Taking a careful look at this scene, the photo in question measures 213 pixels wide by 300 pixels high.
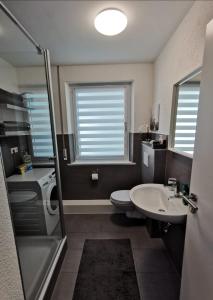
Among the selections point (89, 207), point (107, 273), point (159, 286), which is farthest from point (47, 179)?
point (159, 286)

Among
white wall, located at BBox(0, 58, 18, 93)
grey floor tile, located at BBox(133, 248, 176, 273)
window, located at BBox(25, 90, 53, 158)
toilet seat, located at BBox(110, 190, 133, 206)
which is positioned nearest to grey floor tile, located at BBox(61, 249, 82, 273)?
grey floor tile, located at BBox(133, 248, 176, 273)

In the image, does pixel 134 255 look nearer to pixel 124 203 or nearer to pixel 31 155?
pixel 124 203

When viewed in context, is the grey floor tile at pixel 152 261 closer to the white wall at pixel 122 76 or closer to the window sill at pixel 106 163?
the window sill at pixel 106 163

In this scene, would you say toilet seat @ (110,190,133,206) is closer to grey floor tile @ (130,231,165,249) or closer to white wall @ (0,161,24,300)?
grey floor tile @ (130,231,165,249)

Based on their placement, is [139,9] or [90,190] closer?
[139,9]

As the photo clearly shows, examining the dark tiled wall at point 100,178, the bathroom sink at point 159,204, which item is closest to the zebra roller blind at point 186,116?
the bathroom sink at point 159,204

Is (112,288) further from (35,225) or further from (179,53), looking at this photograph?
(179,53)

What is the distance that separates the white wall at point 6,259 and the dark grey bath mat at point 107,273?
0.89 metres

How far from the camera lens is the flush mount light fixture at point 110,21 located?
3.96ft

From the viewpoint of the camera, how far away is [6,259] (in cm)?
61

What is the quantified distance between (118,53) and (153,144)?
1311 mm

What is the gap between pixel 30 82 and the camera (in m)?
2.18

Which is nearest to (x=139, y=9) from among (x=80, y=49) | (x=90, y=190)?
(x=80, y=49)

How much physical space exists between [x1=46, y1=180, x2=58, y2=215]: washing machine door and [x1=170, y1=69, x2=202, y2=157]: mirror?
5.31ft
